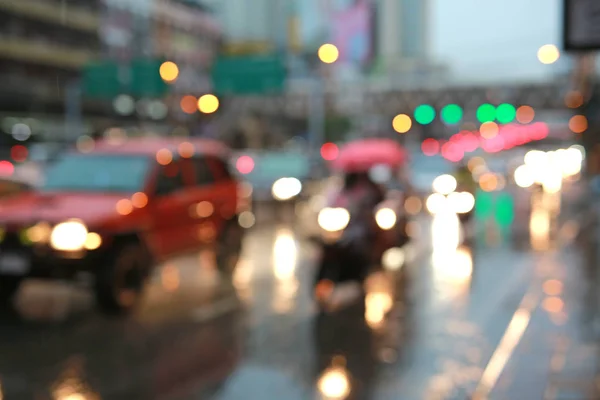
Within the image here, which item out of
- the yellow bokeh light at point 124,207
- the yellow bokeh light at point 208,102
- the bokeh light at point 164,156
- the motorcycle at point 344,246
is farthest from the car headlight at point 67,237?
the yellow bokeh light at point 208,102

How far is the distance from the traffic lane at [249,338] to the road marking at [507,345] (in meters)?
0.13

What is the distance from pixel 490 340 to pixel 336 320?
5.98 feet

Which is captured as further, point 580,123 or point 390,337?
point 580,123

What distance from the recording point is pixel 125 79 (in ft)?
117

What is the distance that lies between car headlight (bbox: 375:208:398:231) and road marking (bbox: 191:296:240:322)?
2.15 meters

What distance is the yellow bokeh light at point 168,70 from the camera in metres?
34.4

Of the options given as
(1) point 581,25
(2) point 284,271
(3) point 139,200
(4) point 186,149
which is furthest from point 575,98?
(1) point 581,25

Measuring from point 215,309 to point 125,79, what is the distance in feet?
91.3

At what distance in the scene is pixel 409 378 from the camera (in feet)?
21.4

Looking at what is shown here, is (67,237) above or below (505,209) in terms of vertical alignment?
above

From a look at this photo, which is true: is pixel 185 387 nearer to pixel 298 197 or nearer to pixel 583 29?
pixel 583 29

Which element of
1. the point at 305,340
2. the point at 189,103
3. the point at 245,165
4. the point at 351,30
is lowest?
the point at 305,340

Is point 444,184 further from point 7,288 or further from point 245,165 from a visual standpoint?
point 7,288

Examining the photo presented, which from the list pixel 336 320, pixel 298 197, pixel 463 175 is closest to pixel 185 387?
pixel 336 320
